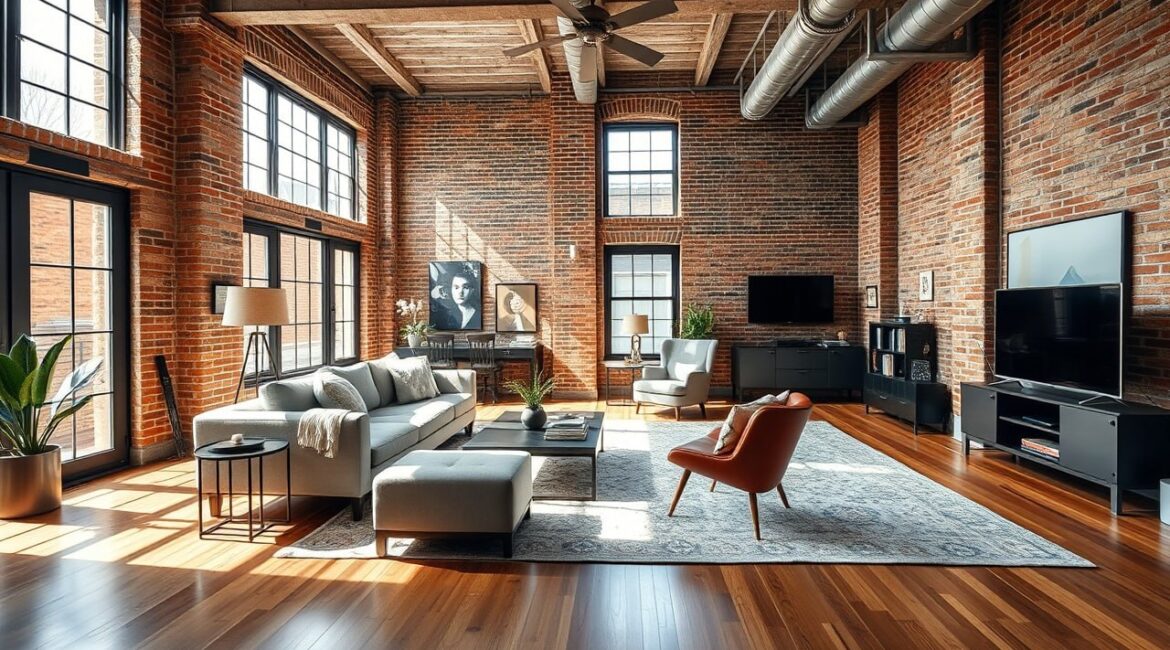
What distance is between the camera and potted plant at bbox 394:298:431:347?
775 centimetres

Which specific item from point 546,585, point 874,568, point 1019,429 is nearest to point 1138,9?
point 1019,429

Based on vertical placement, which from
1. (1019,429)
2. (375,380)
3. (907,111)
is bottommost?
(1019,429)

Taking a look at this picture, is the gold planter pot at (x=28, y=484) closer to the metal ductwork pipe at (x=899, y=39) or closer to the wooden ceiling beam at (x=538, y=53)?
the wooden ceiling beam at (x=538, y=53)

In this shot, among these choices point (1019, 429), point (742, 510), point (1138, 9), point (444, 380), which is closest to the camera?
point (742, 510)

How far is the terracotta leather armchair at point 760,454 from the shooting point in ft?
10.4

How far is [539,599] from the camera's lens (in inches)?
99.6

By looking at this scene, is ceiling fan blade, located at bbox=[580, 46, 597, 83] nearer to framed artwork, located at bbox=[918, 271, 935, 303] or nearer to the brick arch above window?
the brick arch above window

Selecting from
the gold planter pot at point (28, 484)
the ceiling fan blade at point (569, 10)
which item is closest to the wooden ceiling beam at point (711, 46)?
the ceiling fan blade at point (569, 10)

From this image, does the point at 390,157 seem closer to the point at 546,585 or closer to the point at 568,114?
the point at 568,114

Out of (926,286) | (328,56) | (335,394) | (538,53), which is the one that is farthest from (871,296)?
(328,56)

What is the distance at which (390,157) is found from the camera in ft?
26.5

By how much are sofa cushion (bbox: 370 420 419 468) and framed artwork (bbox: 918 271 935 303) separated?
5.43m

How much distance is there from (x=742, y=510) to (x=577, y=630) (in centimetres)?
164

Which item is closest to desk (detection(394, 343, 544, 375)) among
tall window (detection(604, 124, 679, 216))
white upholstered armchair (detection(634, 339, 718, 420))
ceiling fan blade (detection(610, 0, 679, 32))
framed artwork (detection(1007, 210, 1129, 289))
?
white upholstered armchair (detection(634, 339, 718, 420))
